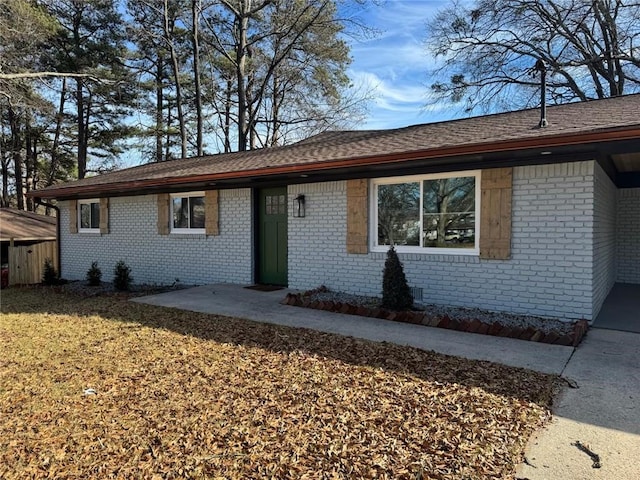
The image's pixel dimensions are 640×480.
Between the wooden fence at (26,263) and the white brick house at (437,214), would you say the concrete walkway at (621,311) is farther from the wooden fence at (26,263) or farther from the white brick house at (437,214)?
the wooden fence at (26,263)

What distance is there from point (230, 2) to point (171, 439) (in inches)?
795

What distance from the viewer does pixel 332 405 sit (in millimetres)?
3176

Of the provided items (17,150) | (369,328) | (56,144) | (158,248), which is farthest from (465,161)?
(17,150)

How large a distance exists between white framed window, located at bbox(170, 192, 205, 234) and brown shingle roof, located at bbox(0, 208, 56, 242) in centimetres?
798

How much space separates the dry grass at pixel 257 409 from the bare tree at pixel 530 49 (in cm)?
1655

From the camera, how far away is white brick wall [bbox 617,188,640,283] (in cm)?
878

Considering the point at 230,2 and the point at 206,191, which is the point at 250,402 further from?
the point at 230,2

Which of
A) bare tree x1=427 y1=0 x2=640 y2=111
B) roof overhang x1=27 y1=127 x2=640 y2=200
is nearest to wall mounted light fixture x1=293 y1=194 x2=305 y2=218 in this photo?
roof overhang x1=27 y1=127 x2=640 y2=200

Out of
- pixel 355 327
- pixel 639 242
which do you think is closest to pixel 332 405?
pixel 355 327

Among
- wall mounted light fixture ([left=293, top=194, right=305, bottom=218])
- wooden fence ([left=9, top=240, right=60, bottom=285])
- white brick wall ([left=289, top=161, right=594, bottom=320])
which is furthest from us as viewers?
wooden fence ([left=9, top=240, right=60, bottom=285])

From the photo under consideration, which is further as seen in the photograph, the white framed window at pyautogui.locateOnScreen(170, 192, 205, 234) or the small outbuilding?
the small outbuilding

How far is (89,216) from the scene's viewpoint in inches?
480

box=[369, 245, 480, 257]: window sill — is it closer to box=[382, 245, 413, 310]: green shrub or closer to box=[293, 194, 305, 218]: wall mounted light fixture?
box=[382, 245, 413, 310]: green shrub

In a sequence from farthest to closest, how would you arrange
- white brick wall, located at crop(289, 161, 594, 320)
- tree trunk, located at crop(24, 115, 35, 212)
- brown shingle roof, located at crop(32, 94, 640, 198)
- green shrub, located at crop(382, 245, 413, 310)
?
tree trunk, located at crop(24, 115, 35, 212) → green shrub, located at crop(382, 245, 413, 310) → white brick wall, located at crop(289, 161, 594, 320) → brown shingle roof, located at crop(32, 94, 640, 198)
